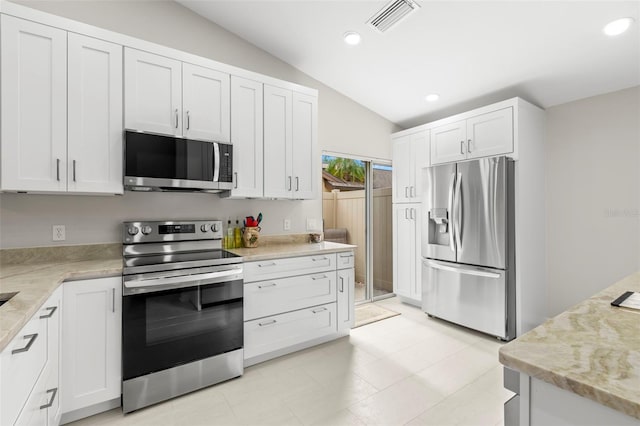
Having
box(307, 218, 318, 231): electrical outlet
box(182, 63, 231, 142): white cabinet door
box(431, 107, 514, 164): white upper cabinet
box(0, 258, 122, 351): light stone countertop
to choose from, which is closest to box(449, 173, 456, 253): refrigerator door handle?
box(431, 107, 514, 164): white upper cabinet

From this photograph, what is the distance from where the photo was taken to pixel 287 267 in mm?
2654

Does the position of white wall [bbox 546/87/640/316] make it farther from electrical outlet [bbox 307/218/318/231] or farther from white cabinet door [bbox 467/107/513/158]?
electrical outlet [bbox 307/218/318/231]

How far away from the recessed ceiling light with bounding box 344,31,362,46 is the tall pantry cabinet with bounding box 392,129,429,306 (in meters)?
1.49

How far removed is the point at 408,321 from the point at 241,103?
2948 mm

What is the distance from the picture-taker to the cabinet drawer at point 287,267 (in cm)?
248

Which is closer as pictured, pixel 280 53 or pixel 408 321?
pixel 280 53

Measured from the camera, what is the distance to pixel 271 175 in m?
2.93

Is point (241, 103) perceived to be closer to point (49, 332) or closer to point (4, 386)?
point (49, 332)

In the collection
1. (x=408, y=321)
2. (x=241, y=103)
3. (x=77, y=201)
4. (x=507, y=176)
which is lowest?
(x=408, y=321)

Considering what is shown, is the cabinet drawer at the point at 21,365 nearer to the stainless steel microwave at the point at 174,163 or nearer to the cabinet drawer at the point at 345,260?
the stainless steel microwave at the point at 174,163

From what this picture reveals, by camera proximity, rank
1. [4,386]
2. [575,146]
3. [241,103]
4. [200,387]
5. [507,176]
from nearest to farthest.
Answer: [4,386] < [200,387] < [241,103] < [507,176] < [575,146]

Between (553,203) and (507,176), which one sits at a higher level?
(507,176)

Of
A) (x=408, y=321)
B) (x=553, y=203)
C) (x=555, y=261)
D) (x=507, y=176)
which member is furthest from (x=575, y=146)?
(x=408, y=321)

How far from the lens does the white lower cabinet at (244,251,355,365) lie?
8.15 feet
